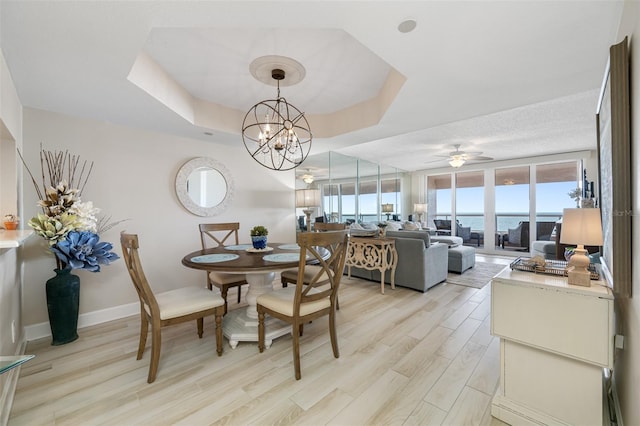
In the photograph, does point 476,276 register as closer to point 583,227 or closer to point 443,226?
point 583,227

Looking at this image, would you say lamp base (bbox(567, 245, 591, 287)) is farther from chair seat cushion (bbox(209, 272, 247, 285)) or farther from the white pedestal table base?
chair seat cushion (bbox(209, 272, 247, 285))

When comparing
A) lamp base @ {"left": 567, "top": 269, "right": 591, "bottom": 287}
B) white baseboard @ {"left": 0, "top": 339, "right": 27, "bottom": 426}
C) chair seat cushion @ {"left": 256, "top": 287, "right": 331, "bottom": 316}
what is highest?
lamp base @ {"left": 567, "top": 269, "right": 591, "bottom": 287}

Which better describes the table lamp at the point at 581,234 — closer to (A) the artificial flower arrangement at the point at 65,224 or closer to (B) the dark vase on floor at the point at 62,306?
(A) the artificial flower arrangement at the point at 65,224

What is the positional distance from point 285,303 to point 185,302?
0.75m

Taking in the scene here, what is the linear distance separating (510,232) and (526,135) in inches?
123

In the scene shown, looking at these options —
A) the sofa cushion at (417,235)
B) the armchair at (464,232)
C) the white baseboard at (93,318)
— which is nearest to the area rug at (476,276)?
the sofa cushion at (417,235)

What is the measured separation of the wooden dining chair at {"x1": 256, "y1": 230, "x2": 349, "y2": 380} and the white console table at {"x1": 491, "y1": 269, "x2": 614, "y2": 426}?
3.41 ft

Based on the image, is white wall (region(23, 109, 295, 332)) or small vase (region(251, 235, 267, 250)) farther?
small vase (region(251, 235, 267, 250))

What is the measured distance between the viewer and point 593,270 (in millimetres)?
1563

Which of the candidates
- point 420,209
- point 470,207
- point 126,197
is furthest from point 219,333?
point 470,207

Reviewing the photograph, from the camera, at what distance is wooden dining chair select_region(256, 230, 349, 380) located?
179cm

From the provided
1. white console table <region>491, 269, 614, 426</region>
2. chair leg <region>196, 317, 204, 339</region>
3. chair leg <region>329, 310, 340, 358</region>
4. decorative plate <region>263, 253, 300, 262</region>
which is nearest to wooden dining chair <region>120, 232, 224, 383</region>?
chair leg <region>196, 317, 204, 339</region>

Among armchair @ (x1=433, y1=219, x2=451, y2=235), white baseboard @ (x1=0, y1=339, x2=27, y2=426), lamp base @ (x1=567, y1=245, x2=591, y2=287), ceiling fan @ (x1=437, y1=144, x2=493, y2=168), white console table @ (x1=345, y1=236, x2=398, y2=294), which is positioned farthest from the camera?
armchair @ (x1=433, y1=219, x2=451, y2=235)

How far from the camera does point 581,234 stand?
1.30 m
